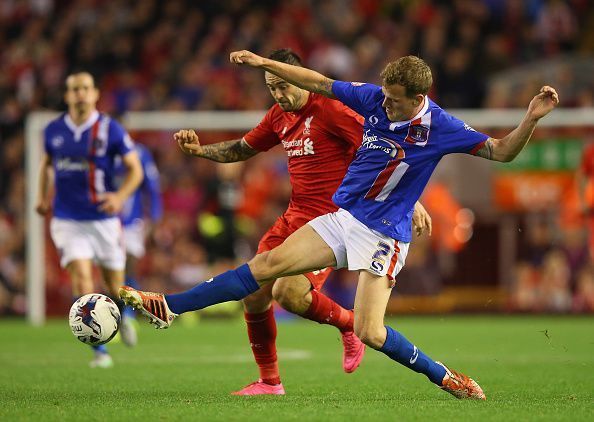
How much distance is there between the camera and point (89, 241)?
9828 mm

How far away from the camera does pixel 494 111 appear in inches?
637

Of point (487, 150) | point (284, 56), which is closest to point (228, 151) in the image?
point (284, 56)

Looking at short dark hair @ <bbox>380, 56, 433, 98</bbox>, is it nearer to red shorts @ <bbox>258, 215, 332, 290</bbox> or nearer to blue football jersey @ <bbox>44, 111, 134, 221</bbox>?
red shorts @ <bbox>258, 215, 332, 290</bbox>

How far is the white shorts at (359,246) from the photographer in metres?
6.68

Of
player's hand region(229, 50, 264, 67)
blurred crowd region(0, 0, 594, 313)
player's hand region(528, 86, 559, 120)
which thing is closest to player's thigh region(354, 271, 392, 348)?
player's hand region(528, 86, 559, 120)

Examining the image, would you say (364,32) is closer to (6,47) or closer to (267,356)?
(6,47)

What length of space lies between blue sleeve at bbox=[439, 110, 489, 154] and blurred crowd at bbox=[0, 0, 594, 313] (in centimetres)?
937

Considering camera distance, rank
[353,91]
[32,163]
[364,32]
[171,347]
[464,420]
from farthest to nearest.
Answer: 1. [364,32]
2. [32,163]
3. [171,347]
4. [353,91]
5. [464,420]

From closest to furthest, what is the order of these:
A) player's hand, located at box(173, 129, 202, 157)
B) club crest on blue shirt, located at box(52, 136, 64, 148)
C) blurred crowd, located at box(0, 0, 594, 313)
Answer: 1. player's hand, located at box(173, 129, 202, 157)
2. club crest on blue shirt, located at box(52, 136, 64, 148)
3. blurred crowd, located at box(0, 0, 594, 313)

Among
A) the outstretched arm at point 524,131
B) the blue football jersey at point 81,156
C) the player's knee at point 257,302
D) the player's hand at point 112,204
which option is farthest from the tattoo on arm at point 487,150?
the blue football jersey at point 81,156

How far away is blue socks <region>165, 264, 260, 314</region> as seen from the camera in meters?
6.57

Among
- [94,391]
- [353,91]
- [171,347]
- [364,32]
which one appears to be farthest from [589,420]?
[364,32]

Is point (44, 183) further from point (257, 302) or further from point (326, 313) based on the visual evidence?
point (326, 313)

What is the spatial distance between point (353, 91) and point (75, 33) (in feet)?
46.5
